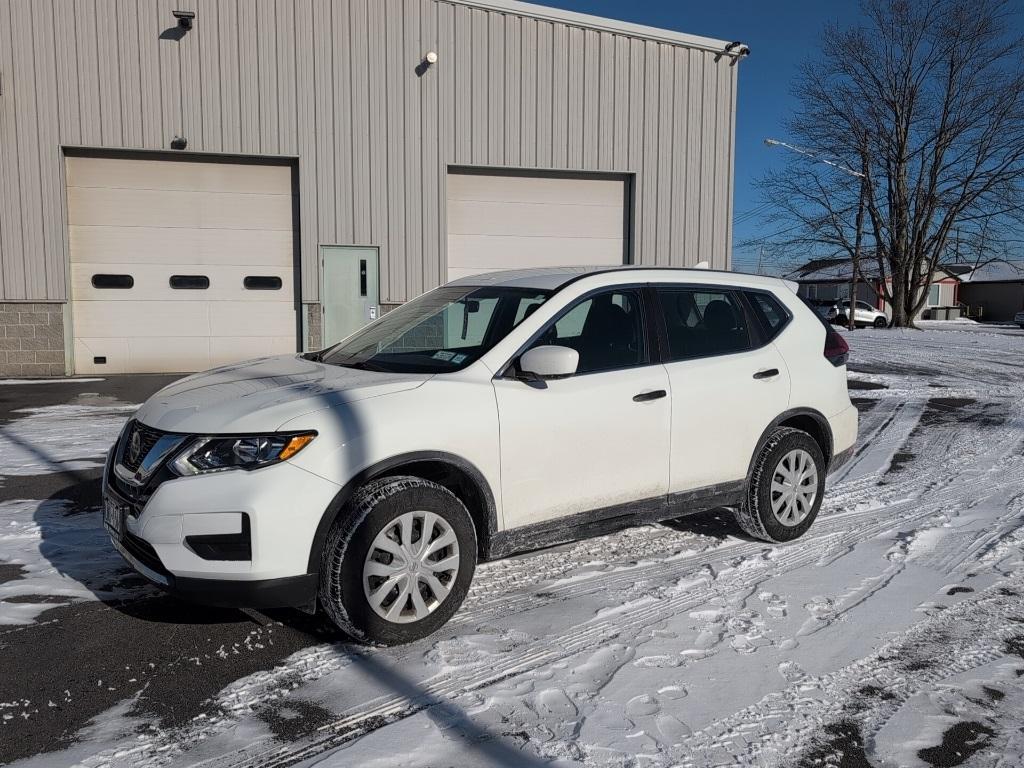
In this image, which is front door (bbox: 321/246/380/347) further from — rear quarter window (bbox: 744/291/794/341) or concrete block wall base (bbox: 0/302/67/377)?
rear quarter window (bbox: 744/291/794/341)

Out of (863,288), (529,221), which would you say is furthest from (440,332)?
(863,288)

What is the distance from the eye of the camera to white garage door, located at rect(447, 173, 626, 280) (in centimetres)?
1603

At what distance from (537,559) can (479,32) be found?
12901 mm

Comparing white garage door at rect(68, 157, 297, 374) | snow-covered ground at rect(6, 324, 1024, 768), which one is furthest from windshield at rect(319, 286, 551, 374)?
white garage door at rect(68, 157, 297, 374)

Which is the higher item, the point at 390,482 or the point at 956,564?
the point at 390,482

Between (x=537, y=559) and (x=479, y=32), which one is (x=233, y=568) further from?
(x=479, y=32)

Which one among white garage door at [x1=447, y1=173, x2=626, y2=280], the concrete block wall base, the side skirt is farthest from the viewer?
white garage door at [x1=447, y1=173, x2=626, y2=280]

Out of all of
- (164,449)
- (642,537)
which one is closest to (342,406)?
(164,449)

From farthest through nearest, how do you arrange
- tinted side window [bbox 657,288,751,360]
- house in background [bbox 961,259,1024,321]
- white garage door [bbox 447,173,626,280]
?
1. house in background [bbox 961,259,1024,321]
2. white garage door [bbox 447,173,626,280]
3. tinted side window [bbox 657,288,751,360]

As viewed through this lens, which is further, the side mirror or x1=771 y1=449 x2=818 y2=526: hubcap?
x1=771 y1=449 x2=818 y2=526: hubcap

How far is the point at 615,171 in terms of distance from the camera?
16422mm

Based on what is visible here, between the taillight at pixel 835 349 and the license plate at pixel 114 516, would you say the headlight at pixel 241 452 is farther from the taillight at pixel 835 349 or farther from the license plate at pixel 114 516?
the taillight at pixel 835 349

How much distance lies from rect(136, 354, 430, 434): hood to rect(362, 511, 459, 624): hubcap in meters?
0.60

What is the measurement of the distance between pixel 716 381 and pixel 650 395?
0.54m
